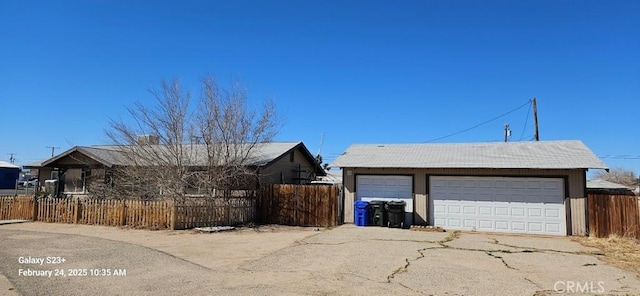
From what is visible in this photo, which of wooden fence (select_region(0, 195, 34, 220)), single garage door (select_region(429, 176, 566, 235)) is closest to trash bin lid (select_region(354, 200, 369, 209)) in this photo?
single garage door (select_region(429, 176, 566, 235))

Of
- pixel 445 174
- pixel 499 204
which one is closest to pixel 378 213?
pixel 445 174

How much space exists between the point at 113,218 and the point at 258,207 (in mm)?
5640

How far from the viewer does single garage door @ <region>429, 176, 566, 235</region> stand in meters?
15.0

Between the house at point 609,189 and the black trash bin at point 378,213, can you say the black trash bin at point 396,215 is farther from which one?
the house at point 609,189

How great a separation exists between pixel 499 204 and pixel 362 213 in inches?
206

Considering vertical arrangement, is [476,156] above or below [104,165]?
above

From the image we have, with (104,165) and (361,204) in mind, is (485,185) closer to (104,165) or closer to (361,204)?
(361,204)

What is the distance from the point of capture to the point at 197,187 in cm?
1683

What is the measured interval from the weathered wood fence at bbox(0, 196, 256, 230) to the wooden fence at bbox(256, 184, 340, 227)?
67 cm

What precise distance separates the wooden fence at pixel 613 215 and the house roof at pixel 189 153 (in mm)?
13231

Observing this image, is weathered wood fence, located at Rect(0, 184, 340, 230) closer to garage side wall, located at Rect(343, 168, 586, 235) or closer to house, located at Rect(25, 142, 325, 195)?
garage side wall, located at Rect(343, 168, 586, 235)

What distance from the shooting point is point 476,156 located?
17047 millimetres

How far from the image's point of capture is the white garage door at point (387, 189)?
1683 centimetres


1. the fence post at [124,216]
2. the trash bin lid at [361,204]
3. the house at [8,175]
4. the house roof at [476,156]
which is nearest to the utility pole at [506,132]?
the house roof at [476,156]
